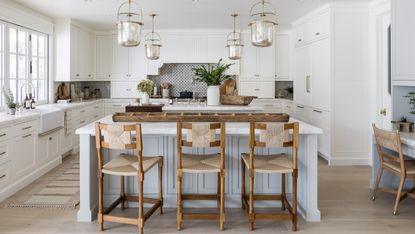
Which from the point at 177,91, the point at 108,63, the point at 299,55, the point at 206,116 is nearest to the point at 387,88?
the point at 299,55

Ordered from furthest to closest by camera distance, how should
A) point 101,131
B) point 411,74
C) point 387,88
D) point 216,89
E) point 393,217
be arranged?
1. point 216,89
2. point 387,88
3. point 411,74
4. point 393,217
5. point 101,131

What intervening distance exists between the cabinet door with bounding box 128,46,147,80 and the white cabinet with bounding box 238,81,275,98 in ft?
7.58

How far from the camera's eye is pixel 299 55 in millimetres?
7750

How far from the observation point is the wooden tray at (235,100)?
6.16 m

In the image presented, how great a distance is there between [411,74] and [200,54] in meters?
5.28

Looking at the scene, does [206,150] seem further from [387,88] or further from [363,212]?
[387,88]

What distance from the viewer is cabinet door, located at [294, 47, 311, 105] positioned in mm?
7188

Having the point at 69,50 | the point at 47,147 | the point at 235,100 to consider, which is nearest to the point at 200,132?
the point at 235,100

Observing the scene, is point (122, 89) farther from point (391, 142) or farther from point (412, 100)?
point (391, 142)

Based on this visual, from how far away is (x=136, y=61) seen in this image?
29.2 feet

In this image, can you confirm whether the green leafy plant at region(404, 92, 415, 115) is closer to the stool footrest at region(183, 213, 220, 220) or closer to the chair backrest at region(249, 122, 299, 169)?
the chair backrest at region(249, 122, 299, 169)

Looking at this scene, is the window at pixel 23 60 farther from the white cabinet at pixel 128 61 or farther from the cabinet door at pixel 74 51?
the white cabinet at pixel 128 61

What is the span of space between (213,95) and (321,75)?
1897 millimetres

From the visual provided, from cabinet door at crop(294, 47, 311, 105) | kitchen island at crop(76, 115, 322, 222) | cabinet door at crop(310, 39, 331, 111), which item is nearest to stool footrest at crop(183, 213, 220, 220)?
kitchen island at crop(76, 115, 322, 222)
